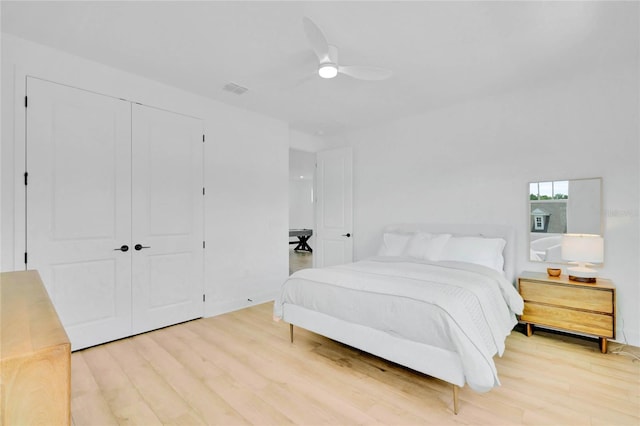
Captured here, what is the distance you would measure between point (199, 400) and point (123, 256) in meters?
1.72

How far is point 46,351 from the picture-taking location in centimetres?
55

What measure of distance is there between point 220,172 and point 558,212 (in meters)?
3.79

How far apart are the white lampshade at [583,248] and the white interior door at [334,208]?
2.74m

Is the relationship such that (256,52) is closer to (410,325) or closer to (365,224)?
(410,325)

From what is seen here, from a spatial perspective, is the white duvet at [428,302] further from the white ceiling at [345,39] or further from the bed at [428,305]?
the white ceiling at [345,39]

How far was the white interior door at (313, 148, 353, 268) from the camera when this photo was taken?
5.02 m

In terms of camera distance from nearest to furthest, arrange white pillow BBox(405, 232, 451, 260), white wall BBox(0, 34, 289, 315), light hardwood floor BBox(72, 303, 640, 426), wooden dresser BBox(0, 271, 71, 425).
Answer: wooden dresser BBox(0, 271, 71, 425) < light hardwood floor BBox(72, 303, 640, 426) < white wall BBox(0, 34, 289, 315) < white pillow BBox(405, 232, 451, 260)

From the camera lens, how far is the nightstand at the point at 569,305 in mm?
2734

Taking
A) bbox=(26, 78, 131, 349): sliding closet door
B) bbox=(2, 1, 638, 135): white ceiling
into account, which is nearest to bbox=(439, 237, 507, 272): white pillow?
bbox=(2, 1, 638, 135): white ceiling

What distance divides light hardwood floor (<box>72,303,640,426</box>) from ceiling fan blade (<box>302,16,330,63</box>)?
2421 mm

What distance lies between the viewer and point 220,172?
12.9ft

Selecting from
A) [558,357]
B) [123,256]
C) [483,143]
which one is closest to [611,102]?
[483,143]

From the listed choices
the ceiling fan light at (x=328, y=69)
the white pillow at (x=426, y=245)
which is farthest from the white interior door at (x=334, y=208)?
the ceiling fan light at (x=328, y=69)

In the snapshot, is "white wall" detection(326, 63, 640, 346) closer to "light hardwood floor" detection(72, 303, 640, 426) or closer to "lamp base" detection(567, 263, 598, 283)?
"lamp base" detection(567, 263, 598, 283)
